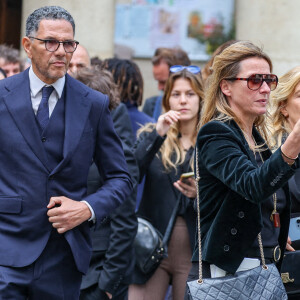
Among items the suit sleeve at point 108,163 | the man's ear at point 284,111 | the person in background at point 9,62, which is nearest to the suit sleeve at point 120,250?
the suit sleeve at point 108,163

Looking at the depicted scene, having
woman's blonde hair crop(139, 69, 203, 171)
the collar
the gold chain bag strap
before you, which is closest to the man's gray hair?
the collar

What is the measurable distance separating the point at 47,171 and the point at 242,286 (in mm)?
1183

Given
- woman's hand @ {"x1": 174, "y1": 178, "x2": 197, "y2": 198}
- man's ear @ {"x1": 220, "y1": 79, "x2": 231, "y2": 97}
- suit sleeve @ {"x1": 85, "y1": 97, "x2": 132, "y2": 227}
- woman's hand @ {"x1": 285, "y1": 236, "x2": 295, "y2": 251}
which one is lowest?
woman's hand @ {"x1": 285, "y1": 236, "x2": 295, "y2": 251}

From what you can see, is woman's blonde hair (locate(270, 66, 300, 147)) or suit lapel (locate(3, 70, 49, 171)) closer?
Result: suit lapel (locate(3, 70, 49, 171))

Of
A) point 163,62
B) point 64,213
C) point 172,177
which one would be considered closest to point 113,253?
point 172,177

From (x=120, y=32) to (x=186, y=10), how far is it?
960 millimetres

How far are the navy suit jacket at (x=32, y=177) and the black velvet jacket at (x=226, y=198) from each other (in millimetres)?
677

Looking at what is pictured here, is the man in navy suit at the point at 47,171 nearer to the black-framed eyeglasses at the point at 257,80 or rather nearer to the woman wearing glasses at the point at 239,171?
the woman wearing glasses at the point at 239,171

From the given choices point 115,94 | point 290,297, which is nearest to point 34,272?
point 290,297

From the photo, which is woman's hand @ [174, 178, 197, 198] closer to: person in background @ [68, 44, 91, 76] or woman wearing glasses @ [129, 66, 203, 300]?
woman wearing glasses @ [129, 66, 203, 300]

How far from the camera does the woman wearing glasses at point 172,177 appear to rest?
560 cm

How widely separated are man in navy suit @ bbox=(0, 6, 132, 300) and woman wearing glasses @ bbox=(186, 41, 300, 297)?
2.15ft

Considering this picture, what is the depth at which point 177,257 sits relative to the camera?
561 centimetres

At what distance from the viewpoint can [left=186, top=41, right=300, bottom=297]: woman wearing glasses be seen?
11.7ft
